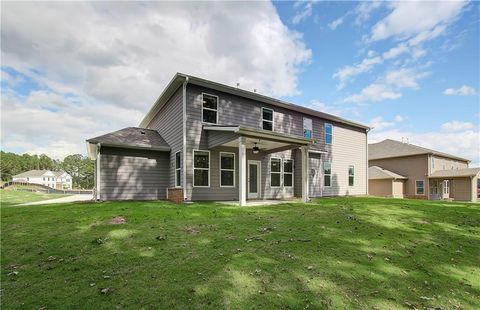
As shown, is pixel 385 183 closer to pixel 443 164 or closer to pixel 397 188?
pixel 397 188

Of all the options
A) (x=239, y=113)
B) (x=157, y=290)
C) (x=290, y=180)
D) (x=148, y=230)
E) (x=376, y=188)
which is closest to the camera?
(x=157, y=290)

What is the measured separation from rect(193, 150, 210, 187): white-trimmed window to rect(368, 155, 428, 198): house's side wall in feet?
81.8

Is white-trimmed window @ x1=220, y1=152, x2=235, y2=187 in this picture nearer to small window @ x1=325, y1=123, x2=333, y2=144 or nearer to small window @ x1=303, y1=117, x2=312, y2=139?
small window @ x1=303, y1=117, x2=312, y2=139

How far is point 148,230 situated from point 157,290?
2707mm

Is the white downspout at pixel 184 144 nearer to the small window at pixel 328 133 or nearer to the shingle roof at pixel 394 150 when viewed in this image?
the small window at pixel 328 133

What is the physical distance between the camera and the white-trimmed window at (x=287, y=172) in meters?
15.4

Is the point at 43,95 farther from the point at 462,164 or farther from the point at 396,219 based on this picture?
the point at 462,164

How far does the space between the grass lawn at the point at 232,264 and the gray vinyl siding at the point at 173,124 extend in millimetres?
5995

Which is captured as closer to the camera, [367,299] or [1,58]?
[367,299]

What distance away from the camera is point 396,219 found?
7824 mm

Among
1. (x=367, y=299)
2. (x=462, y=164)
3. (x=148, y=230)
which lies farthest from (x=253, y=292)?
(x=462, y=164)

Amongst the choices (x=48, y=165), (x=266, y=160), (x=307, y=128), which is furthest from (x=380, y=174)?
(x=48, y=165)

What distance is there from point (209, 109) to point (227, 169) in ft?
10.2

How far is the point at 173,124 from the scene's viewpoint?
13180 millimetres
